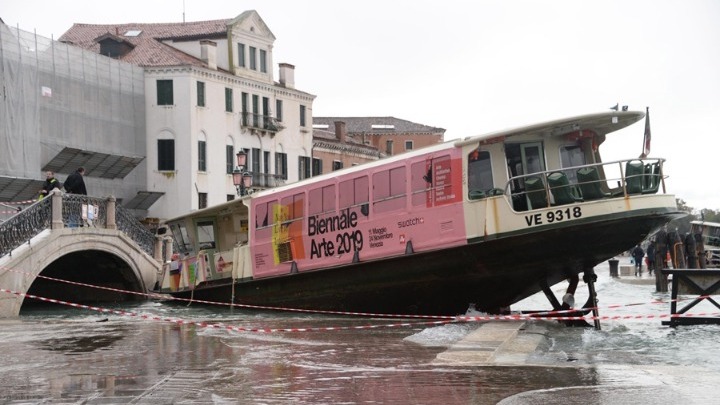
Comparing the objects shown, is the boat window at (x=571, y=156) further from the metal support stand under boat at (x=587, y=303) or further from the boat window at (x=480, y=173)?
the metal support stand under boat at (x=587, y=303)

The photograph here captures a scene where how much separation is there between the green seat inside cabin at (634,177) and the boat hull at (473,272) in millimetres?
560

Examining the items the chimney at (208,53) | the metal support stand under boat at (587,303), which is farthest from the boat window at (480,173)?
the chimney at (208,53)

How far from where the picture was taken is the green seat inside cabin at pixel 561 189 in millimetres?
18766

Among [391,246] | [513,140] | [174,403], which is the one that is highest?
[513,140]

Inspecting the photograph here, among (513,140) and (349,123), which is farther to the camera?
(349,123)

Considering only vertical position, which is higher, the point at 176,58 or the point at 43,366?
the point at 176,58

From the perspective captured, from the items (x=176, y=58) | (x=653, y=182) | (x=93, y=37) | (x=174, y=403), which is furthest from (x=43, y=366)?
(x=93, y=37)

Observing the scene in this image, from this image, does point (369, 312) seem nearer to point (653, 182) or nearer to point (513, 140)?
point (513, 140)

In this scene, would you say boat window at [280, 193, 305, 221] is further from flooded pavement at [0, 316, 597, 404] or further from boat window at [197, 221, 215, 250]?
flooded pavement at [0, 316, 597, 404]

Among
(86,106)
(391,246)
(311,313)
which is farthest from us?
(86,106)

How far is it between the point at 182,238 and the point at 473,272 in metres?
11.5

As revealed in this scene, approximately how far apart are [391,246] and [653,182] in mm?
5057

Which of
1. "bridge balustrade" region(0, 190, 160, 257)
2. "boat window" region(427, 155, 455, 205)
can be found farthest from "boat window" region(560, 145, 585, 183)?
"bridge balustrade" region(0, 190, 160, 257)

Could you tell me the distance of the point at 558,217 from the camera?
1858 cm
